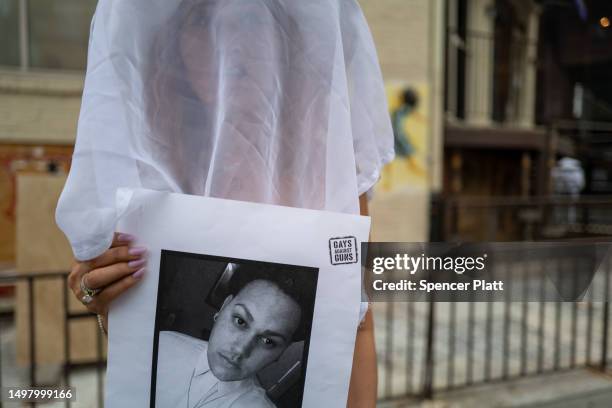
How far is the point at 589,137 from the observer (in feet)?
29.1

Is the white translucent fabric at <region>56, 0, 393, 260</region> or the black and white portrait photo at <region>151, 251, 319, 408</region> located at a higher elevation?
the white translucent fabric at <region>56, 0, 393, 260</region>

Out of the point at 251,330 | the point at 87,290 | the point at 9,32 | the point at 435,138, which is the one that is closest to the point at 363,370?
the point at 251,330

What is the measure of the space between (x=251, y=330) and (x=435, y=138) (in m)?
6.06

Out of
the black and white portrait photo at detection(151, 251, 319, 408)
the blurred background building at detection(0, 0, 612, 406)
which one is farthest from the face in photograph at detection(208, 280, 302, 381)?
the blurred background building at detection(0, 0, 612, 406)

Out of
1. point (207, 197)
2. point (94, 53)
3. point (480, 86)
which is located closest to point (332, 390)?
point (207, 197)

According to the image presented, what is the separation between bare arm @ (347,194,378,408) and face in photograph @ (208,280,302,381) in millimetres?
172

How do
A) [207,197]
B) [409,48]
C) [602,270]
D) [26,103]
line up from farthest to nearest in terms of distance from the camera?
1. [409,48]
2. [26,103]
3. [602,270]
4. [207,197]

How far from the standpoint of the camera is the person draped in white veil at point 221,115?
32.6 inches

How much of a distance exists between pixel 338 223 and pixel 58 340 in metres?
3.29

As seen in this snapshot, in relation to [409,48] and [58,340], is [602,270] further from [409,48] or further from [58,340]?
[409,48]

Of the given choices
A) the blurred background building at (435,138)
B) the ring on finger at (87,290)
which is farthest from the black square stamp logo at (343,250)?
the blurred background building at (435,138)

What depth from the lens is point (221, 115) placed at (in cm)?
89

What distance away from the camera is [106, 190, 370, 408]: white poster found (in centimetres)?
81

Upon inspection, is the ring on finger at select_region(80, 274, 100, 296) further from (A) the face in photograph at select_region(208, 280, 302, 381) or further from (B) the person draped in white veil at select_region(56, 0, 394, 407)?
(A) the face in photograph at select_region(208, 280, 302, 381)
